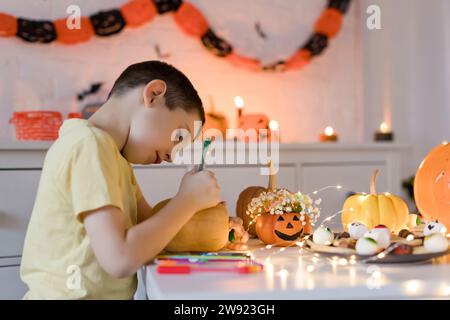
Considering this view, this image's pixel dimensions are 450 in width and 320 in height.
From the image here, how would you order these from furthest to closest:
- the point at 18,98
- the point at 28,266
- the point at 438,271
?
the point at 18,98 → the point at 28,266 → the point at 438,271

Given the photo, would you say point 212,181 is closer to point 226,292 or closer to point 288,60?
point 226,292

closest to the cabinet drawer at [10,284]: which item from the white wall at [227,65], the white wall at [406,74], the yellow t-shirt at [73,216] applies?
the white wall at [227,65]

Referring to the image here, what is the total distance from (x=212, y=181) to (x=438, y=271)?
39cm

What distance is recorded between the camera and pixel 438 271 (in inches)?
32.0

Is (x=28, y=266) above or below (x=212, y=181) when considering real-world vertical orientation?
below

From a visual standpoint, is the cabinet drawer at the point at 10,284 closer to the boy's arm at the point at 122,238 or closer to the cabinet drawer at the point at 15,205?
the cabinet drawer at the point at 15,205

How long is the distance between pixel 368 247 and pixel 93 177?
0.43m

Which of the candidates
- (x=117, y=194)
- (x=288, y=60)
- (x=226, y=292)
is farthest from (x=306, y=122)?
(x=226, y=292)

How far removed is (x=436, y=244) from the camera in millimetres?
869

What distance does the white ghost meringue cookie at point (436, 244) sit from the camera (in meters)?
0.87

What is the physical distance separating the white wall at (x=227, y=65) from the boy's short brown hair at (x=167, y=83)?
4.31 ft

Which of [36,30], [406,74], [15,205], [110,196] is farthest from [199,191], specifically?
[406,74]

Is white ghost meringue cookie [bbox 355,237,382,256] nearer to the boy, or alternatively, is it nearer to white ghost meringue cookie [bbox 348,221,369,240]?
white ghost meringue cookie [bbox 348,221,369,240]

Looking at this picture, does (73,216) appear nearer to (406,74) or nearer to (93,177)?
(93,177)
